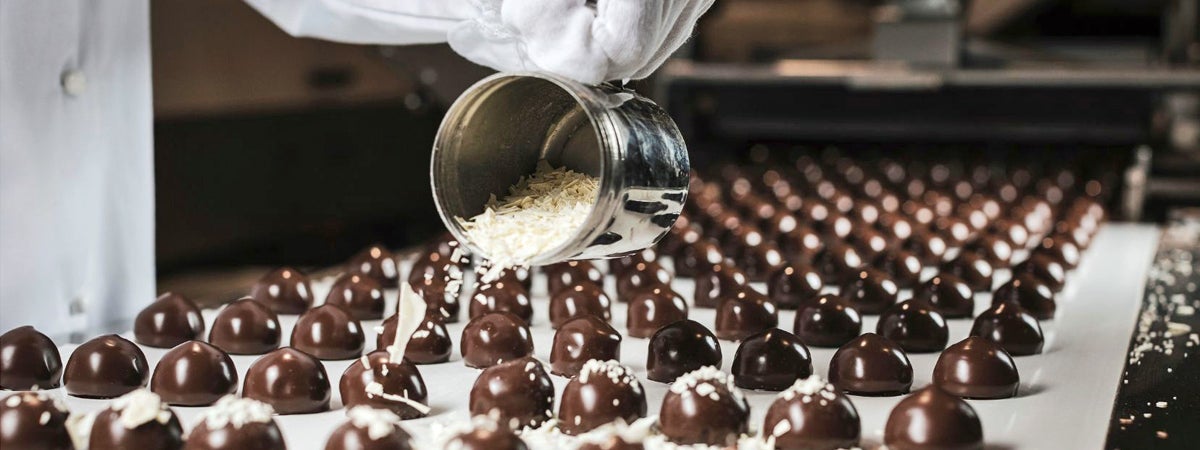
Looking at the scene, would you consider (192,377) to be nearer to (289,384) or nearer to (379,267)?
(289,384)

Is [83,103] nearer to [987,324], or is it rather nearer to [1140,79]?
[987,324]

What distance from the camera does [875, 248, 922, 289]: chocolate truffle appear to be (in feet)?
8.44

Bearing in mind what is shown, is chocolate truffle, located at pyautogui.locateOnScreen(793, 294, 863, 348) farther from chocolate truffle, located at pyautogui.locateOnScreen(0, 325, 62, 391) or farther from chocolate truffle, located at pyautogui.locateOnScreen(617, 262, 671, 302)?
chocolate truffle, located at pyautogui.locateOnScreen(0, 325, 62, 391)

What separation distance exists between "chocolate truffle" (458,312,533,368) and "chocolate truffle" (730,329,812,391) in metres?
0.30

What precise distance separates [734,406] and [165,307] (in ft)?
3.14

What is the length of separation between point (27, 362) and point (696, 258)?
1.37 metres

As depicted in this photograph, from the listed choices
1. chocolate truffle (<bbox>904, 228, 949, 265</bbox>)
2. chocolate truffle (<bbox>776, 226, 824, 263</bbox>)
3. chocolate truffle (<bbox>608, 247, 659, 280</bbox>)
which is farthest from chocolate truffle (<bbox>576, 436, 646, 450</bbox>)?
chocolate truffle (<bbox>904, 228, 949, 265</bbox>)

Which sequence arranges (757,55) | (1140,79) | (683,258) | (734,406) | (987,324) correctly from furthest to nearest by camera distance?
(757,55)
(1140,79)
(683,258)
(987,324)
(734,406)

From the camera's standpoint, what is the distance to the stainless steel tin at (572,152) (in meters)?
1.59

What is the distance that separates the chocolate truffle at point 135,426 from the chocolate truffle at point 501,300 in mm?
817

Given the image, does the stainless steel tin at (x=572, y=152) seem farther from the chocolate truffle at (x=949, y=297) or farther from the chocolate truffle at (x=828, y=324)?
the chocolate truffle at (x=949, y=297)

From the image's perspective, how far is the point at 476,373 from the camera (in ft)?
6.08

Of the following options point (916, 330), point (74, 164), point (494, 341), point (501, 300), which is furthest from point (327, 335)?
point (916, 330)

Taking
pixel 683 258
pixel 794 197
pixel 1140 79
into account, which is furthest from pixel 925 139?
pixel 683 258
